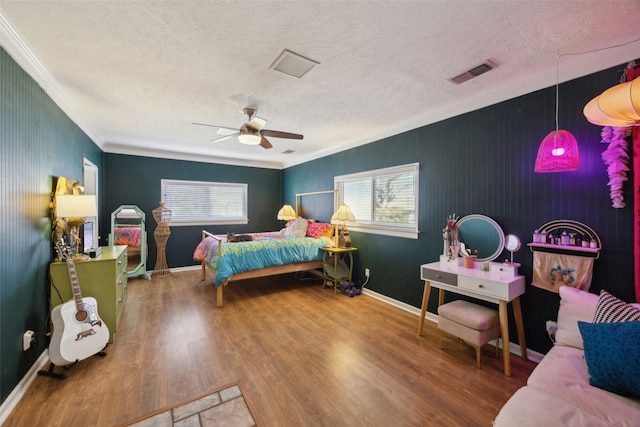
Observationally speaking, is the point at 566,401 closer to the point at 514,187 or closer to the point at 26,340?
the point at 514,187

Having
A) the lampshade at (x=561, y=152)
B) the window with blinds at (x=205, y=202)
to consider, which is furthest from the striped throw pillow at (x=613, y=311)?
the window with blinds at (x=205, y=202)

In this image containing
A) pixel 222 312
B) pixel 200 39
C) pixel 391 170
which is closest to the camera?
pixel 200 39

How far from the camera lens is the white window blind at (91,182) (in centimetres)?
365

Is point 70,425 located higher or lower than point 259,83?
lower

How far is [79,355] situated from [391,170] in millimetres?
3924

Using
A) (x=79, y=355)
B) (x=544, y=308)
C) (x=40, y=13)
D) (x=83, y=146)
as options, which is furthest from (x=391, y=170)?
(x=83, y=146)

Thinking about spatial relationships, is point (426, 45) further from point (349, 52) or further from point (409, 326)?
point (409, 326)

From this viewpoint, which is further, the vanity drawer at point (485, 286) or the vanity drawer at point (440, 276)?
the vanity drawer at point (440, 276)

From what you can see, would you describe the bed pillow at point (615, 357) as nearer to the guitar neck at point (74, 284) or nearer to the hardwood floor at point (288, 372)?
the hardwood floor at point (288, 372)

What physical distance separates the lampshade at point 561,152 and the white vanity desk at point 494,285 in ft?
3.12

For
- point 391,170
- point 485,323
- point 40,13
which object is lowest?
point 485,323

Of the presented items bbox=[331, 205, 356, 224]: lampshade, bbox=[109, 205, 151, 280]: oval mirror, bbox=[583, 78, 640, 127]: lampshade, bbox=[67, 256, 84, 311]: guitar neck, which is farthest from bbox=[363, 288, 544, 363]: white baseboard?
bbox=[109, 205, 151, 280]: oval mirror

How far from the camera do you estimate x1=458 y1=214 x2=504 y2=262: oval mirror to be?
2.71 meters

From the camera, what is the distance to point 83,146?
3.75 metres
